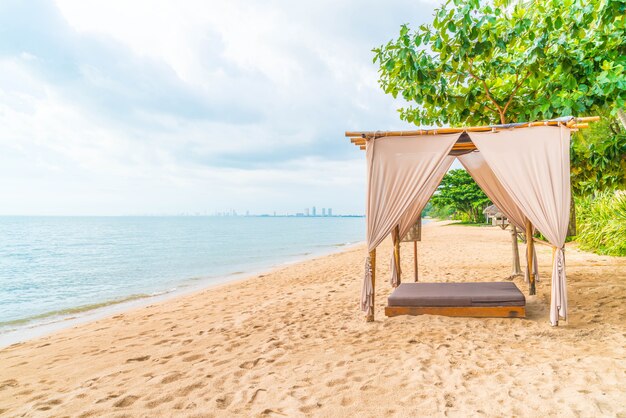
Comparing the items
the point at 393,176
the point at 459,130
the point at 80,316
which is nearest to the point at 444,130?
the point at 459,130

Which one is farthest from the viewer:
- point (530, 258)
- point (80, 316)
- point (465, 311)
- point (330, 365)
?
point (80, 316)

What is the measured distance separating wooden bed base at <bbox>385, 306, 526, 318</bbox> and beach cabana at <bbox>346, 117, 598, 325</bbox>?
0.01 metres

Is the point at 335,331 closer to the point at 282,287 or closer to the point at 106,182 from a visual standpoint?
the point at 282,287

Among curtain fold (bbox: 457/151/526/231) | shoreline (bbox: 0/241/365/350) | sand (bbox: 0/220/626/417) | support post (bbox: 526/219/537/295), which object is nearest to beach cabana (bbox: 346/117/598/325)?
sand (bbox: 0/220/626/417)

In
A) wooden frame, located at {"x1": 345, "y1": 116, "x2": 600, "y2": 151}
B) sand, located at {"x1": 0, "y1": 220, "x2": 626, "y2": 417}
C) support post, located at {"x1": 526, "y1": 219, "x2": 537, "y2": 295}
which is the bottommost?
sand, located at {"x1": 0, "y1": 220, "x2": 626, "y2": 417}

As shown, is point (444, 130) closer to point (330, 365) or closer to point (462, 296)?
point (462, 296)

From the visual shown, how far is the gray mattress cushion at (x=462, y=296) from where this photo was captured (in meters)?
4.33

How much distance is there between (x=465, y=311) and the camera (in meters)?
4.38

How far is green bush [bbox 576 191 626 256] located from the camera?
9.38 metres

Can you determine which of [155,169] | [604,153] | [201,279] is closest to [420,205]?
[604,153]

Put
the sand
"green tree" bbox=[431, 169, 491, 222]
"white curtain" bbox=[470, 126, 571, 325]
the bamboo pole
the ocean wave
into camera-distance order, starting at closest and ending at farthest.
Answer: the sand, "white curtain" bbox=[470, 126, 571, 325], the bamboo pole, the ocean wave, "green tree" bbox=[431, 169, 491, 222]

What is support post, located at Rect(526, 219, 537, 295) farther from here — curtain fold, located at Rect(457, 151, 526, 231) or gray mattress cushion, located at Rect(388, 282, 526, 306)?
gray mattress cushion, located at Rect(388, 282, 526, 306)

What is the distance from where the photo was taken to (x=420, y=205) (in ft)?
20.7

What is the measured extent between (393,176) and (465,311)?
6.14 feet
